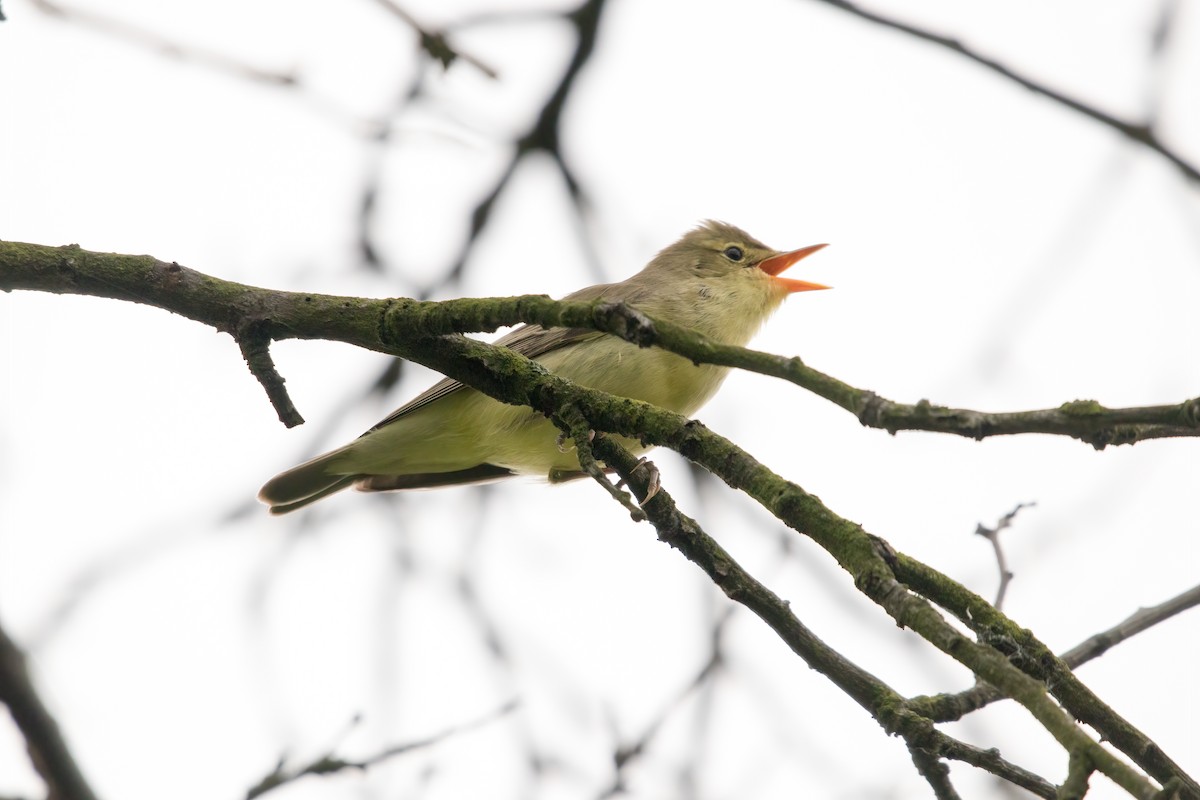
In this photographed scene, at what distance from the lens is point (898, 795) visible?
5.45 m

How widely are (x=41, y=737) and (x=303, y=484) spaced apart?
3.18 metres

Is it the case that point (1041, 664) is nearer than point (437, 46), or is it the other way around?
point (1041, 664)

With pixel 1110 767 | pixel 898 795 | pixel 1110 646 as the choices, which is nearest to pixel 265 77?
pixel 1110 646

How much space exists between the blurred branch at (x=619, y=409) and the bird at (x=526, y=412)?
1.99 m

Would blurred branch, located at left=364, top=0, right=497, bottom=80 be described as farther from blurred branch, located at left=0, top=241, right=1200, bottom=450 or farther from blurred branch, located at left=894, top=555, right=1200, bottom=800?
blurred branch, located at left=894, top=555, right=1200, bottom=800

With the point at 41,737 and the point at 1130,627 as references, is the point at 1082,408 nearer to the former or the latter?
the point at 1130,627

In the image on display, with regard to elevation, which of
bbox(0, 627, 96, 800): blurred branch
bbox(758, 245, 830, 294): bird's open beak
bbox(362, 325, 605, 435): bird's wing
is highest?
bbox(758, 245, 830, 294): bird's open beak

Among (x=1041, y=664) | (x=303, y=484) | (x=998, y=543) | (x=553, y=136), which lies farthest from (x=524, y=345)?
(x=1041, y=664)

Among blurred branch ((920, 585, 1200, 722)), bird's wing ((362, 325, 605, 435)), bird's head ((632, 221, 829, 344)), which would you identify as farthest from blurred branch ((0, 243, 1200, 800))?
bird's head ((632, 221, 829, 344))

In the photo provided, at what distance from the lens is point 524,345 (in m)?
6.06

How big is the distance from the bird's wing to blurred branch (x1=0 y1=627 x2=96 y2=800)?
2821 millimetres

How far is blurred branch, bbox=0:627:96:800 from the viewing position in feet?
8.54

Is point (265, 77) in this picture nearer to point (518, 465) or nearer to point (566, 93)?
point (566, 93)

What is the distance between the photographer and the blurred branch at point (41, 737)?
8.54ft
